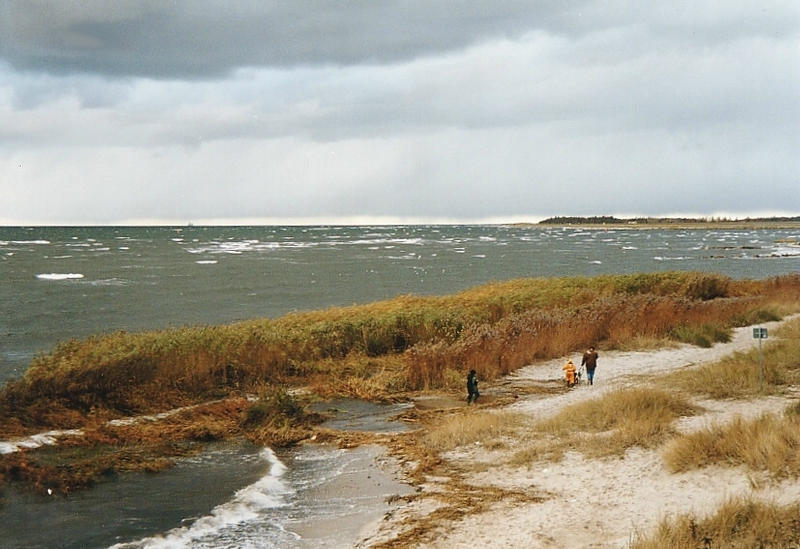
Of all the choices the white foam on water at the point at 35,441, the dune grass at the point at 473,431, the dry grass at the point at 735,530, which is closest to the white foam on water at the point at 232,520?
the dune grass at the point at 473,431

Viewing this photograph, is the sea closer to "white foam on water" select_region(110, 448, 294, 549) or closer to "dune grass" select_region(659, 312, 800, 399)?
"white foam on water" select_region(110, 448, 294, 549)

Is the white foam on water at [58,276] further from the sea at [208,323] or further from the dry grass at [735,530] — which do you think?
the dry grass at [735,530]

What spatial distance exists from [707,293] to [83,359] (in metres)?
30.1

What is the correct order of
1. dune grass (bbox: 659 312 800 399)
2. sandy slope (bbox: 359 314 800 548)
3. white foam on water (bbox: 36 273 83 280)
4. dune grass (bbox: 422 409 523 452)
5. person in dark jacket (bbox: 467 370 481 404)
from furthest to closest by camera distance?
white foam on water (bbox: 36 273 83 280) → person in dark jacket (bbox: 467 370 481 404) → dune grass (bbox: 659 312 800 399) → dune grass (bbox: 422 409 523 452) → sandy slope (bbox: 359 314 800 548)

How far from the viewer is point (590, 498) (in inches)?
421

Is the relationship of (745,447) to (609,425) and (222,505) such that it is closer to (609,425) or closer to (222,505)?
(609,425)

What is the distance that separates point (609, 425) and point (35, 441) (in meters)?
11.7

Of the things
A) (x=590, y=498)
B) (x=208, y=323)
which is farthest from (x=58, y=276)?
(x=590, y=498)

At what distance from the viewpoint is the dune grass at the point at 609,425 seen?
1272 cm

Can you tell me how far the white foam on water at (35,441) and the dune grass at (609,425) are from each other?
947cm

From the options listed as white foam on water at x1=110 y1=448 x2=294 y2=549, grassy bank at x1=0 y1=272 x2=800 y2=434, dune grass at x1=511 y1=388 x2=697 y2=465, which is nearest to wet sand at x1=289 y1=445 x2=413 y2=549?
white foam on water at x1=110 y1=448 x2=294 y2=549

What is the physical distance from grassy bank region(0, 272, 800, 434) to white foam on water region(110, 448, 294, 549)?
19.9 ft

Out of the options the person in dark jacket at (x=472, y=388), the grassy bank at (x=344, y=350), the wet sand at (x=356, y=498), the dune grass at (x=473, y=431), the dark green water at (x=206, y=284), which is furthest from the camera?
the dark green water at (x=206, y=284)

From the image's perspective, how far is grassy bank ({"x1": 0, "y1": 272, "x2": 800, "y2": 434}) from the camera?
17047 millimetres
